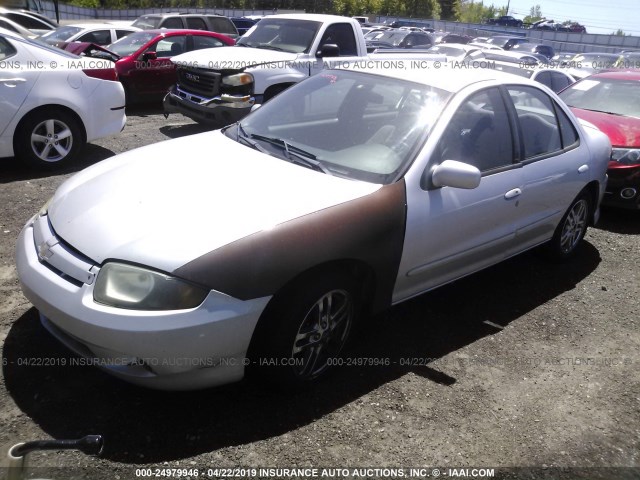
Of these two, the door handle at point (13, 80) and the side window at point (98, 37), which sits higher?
the side window at point (98, 37)

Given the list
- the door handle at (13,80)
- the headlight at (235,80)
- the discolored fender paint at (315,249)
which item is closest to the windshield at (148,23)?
the headlight at (235,80)

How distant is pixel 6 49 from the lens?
607 cm

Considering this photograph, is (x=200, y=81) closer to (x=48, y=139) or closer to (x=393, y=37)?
(x=48, y=139)

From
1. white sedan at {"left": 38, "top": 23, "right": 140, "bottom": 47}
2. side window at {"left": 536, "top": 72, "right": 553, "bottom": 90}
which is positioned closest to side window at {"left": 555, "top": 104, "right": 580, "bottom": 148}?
side window at {"left": 536, "top": 72, "right": 553, "bottom": 90}

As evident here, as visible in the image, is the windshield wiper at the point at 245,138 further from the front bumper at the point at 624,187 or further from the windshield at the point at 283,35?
the windshield at the point at 283,35

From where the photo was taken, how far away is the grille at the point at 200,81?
8.06 meters

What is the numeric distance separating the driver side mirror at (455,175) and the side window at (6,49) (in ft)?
16.6

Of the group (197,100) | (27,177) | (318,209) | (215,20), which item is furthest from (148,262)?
(215,20)

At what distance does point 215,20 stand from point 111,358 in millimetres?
13921

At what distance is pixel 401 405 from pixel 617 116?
18.9ft

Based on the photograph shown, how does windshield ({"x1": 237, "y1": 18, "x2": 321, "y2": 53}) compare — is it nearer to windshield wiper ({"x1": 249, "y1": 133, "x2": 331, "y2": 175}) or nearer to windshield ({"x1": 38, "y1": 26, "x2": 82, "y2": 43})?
windshield wiper ({"x1": 249, "y1": 133, "x2": 331, "y2": 175})

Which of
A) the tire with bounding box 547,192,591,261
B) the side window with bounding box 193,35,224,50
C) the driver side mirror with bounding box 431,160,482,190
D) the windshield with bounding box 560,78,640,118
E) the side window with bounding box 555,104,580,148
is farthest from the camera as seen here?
the side window with bounding box 193,35,224,50

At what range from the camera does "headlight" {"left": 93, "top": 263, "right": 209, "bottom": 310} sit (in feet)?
8.28

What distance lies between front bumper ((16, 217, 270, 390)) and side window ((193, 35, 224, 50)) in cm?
926
